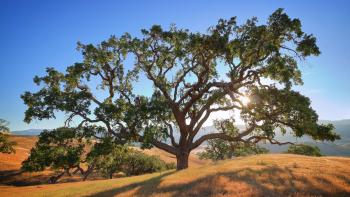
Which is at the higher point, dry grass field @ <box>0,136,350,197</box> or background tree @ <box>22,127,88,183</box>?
background tree @ <box>22,127,88,183</box>

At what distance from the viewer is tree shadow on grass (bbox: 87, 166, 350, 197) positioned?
48.4ft

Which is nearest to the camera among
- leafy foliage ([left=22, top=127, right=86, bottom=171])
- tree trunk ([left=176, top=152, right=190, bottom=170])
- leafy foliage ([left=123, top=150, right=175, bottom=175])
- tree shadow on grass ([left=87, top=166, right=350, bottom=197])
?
tree shadow on grass ([left=87, top=166, right=350, bottom=197])

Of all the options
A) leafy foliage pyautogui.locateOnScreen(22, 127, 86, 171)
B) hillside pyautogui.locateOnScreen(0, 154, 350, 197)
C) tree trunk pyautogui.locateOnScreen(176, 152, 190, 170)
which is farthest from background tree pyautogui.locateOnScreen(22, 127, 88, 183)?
tree trunk pyautogui.locateOnScreen(176, 152, 190, 170)

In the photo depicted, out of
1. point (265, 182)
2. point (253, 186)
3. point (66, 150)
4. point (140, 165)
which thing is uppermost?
point (66, 150)

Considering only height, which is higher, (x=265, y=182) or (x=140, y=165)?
(x=265, y=182)

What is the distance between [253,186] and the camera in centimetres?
1611

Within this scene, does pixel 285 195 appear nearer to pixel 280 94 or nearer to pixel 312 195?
pixel 312 195

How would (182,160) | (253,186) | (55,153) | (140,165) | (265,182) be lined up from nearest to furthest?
(253,186) → (265,182) → (55,153) → (182,160) → (140,165)

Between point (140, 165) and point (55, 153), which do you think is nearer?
point (55, 153)

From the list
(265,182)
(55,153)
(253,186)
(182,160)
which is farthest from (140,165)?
(253,186)

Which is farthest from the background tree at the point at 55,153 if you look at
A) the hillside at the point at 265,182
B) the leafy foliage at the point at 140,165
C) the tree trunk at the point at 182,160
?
the leafy foliage at the point at 140,165

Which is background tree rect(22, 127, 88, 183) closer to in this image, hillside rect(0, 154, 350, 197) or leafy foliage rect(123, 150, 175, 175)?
hillside rect(0, 154, 350, 197)

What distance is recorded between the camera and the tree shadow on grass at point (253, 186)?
14750mm

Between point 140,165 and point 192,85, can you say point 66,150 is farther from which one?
point 140,165
